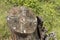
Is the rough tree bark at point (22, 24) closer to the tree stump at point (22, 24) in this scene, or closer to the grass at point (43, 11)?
the tree stump at point (22, 24)

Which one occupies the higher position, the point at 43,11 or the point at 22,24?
the point at 22,24

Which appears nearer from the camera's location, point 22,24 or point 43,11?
point 22,24

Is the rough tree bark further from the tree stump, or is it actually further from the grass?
the grass

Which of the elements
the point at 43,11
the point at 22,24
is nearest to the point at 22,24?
the point at 22,24

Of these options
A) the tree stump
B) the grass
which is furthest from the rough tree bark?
the grass

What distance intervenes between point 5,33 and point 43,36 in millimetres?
1463

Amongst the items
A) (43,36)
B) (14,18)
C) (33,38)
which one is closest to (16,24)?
(14,18)

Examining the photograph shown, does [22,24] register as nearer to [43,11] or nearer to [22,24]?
[22,24]

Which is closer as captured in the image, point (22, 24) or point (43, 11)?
point (22, 24)

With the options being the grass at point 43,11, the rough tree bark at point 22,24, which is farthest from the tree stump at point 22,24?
the grass at point 43,11

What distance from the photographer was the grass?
5.14m

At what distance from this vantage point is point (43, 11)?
5559 millimetres

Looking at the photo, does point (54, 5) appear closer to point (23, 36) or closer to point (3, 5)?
point (3, 5)

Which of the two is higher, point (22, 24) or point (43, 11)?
point (22, 24)
